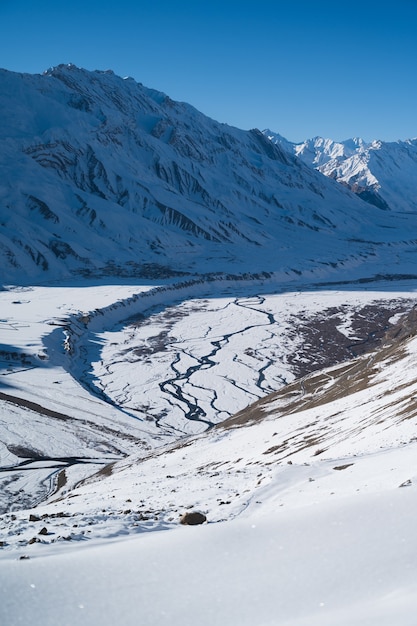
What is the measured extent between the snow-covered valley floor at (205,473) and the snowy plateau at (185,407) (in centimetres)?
6

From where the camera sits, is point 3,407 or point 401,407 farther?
point 3,407

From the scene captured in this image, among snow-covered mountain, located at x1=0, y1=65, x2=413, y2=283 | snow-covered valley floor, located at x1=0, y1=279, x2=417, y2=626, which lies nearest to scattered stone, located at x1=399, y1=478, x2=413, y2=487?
snow-covered valley floor, located at x1=0, y1=279, x2=417, y2=626

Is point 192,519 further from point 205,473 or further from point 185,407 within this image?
point 185,407

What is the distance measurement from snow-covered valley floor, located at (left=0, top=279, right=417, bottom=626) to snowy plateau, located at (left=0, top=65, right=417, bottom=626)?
0.06 metres

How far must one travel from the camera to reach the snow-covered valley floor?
6.64m

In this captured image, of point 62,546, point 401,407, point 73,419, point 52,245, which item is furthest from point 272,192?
point 62,546

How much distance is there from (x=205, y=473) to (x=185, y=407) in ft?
80.4

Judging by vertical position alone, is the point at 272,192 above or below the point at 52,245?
above

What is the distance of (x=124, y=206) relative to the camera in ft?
494

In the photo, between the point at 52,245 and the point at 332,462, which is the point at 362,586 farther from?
the point at 52,245

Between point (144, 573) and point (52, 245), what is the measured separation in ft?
381

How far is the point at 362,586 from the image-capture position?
6449mm

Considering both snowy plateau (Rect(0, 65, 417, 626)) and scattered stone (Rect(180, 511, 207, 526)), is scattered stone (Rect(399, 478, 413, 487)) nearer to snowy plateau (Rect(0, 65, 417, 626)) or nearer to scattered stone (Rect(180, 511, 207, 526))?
snowy plateau (Rect(0, 65, 417, 626))

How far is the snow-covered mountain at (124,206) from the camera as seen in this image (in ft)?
396
